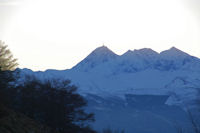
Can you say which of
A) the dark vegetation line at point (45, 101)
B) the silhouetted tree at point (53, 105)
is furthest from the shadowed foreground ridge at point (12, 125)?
the silhouetted tree at point (53, 105)

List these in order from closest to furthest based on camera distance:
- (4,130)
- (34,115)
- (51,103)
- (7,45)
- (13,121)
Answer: (4,130)
(13,121)
(34,115)
(51,103)
(7,45)

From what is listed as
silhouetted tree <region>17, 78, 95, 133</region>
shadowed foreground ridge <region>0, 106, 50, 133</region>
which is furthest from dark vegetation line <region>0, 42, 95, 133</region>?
shadowed foreground ridge <region>0, 106, 50, 133</region>

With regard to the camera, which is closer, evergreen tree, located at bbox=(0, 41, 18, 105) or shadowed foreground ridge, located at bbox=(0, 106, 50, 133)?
shadowed foreground ridge, located at bbox=(0, 106, 50, 133)

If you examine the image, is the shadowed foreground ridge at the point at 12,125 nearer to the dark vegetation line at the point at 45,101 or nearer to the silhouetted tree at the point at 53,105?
the dark vegetation line at the point at 45,101

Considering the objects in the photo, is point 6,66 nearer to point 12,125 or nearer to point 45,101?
point 45,101

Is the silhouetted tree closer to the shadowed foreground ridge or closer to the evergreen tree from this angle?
the evergreen tree

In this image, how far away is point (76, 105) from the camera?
1634 inches

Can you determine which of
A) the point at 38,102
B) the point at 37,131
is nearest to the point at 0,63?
the point at 38,102

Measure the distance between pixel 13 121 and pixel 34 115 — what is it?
18.6m

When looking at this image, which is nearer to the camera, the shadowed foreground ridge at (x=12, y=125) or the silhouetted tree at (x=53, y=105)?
the shadowed foreground ridge at (x=12, y=125)

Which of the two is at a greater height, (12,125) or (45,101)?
(45,101)

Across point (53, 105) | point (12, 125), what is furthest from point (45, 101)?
point (12, 125)

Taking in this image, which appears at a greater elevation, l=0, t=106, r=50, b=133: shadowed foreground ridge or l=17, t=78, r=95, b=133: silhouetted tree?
l=17, t=78, r=95, b=133: silhouetted tree

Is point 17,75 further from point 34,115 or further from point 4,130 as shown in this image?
point 4,130
